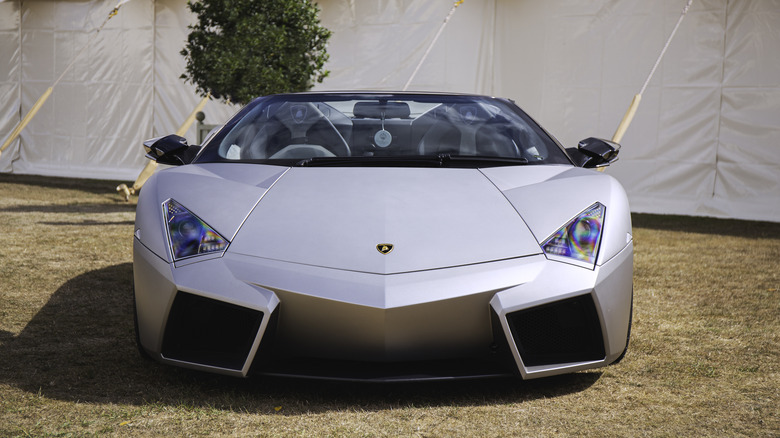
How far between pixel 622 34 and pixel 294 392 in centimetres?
872

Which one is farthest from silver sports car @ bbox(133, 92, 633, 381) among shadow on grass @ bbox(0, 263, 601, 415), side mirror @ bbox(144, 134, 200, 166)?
side mirror @ bbox(144, 134, 200, 166)

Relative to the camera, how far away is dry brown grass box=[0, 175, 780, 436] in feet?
7.35

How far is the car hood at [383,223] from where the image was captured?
7.81 feet

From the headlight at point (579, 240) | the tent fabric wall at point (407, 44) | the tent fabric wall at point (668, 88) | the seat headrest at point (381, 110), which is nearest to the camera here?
the headlight at point (579, 240)

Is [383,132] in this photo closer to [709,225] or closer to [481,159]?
[481,159]

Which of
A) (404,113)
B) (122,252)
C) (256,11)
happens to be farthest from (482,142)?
(256,11)

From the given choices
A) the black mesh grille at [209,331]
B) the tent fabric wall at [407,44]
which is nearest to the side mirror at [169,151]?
the black mesh grille at [209,331]

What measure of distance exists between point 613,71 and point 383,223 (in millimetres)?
8433

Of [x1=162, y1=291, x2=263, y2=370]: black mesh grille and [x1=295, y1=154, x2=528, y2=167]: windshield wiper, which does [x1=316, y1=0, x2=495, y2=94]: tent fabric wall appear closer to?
[x1=295, y1=154, x2=528, y2=167]: windshield wiper

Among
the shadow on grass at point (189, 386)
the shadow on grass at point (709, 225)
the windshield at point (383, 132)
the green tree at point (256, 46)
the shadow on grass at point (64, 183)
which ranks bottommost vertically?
the shadow on grass at point (64, 183)

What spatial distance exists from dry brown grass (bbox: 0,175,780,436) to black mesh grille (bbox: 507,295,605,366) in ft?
0.53

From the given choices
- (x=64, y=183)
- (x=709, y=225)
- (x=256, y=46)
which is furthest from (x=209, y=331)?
(x=64, y=183)

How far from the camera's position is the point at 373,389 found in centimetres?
261

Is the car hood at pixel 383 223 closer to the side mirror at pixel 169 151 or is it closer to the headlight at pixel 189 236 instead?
the headlight at pixel 189 236
